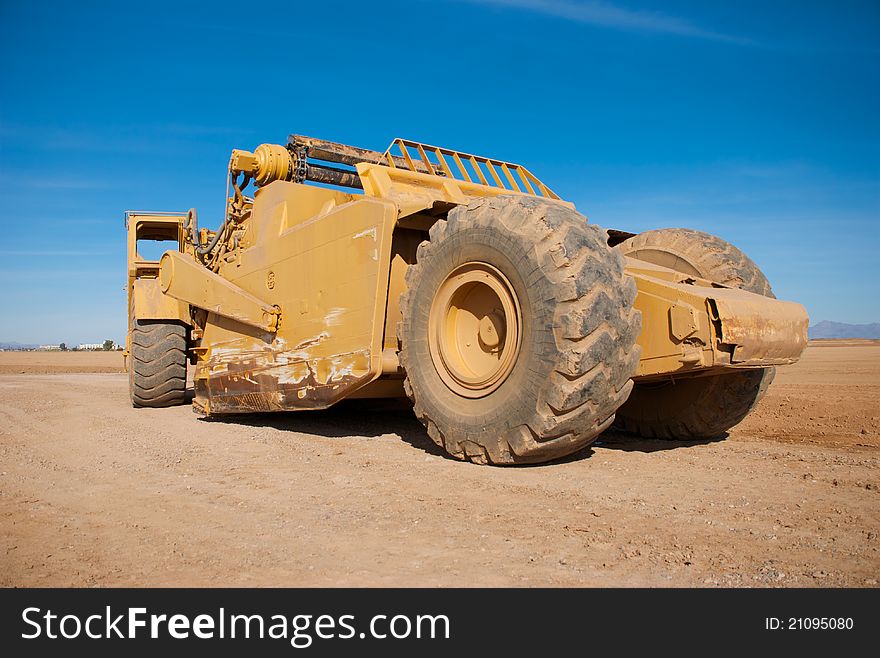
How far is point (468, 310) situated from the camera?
5242 millimetres

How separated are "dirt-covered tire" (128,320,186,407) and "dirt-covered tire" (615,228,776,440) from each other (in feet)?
20.2

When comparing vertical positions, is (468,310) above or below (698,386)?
above

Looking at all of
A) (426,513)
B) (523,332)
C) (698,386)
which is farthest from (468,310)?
(698,386)

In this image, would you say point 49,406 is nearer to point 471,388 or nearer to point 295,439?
point 295,439

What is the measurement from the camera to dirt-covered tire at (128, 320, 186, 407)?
9430 millimetres

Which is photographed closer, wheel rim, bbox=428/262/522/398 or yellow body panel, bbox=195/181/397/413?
wheel rim, bbox=428/262/522/398

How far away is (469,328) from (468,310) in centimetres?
14

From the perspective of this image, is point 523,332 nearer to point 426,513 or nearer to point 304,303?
point 426,513

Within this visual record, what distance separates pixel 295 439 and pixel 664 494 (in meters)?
3.63

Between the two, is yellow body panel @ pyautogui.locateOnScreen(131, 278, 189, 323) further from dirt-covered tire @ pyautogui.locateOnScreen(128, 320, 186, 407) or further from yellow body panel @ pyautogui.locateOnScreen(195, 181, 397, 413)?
yellow body panel @ pyautogui.locateOnScreen(195, 181, 397, 413)

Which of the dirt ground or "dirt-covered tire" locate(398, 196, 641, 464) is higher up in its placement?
"dirt-covered tire" locate(398, 196, 641, 464)

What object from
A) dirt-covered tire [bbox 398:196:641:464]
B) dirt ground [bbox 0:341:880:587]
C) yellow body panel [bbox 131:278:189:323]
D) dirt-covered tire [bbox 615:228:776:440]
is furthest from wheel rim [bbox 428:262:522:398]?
yellow body panel [bbox 131:278:189:323]

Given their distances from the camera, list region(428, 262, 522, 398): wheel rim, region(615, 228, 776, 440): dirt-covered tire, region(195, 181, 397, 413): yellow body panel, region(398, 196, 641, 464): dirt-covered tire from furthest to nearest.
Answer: region(615, 228, 776, 440): dirt-covered tire
region(195, 181, 397, 413): yellow body panel
region(428, 262, 522, 398): wheel rim
region(398, 196, 641, 464): dirt-covered tire
